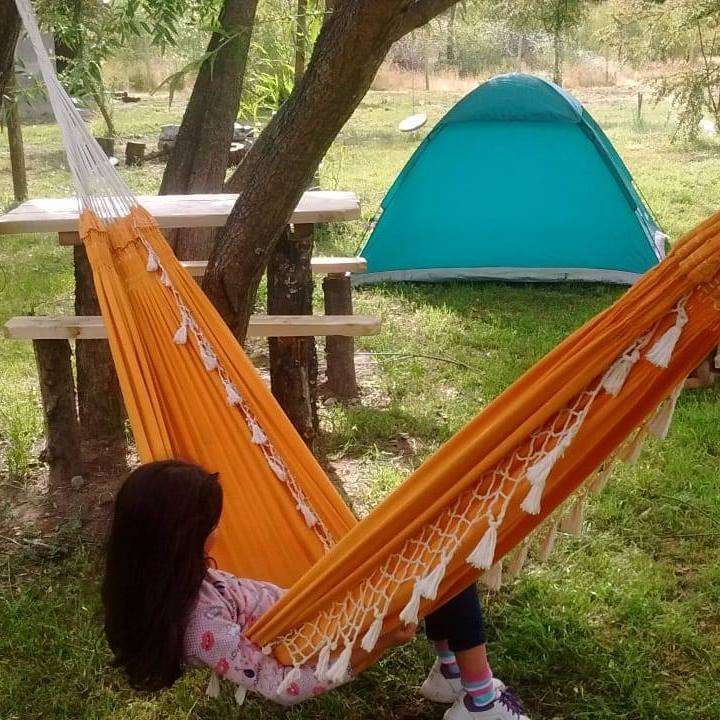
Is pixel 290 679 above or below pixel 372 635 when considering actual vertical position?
below

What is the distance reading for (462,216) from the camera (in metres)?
4.27

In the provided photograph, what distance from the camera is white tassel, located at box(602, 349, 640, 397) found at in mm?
1113

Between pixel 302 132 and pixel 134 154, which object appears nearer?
pixel 302 132

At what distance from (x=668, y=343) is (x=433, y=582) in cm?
42

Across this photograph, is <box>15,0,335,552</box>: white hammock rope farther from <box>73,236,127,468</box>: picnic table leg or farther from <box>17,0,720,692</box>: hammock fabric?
<box>73,236,127,468</box>: picnic table leg

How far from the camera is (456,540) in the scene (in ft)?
3.83

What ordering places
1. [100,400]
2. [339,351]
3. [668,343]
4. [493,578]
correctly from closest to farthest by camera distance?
[668,343] < [493,578] < [100,400] < [339,351]

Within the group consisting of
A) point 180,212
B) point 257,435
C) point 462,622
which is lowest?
point 462,622

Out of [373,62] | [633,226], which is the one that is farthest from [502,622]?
[633,226]

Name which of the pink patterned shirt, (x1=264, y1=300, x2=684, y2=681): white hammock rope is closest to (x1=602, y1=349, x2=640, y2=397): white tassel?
(x1=264, y1=300, x2=684, y2=681): white hammock rope

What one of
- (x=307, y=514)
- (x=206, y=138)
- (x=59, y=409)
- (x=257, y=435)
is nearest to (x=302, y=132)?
(x=257, y=435)

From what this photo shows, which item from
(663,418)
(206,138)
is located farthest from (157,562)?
(206,138)

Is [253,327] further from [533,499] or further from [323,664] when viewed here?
[533,499]

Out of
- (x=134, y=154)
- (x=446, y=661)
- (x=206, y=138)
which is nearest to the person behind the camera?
→ (x=446, y=661)
